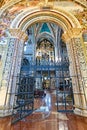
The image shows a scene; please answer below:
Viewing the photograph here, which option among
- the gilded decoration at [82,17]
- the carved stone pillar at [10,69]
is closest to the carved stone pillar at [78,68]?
the gilded decoration at [82,17]

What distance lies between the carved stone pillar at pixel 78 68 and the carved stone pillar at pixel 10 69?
2903mm

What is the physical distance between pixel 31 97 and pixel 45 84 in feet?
39.8

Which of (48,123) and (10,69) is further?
(10,69)

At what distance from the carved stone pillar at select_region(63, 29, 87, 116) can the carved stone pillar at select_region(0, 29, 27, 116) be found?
9.53 ft

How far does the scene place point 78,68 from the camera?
226 inches

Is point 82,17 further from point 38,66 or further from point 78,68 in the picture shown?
point 38,66

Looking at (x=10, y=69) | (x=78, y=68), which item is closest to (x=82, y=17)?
(x=78, y=68)

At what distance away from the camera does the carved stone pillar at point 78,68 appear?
16.5 feet

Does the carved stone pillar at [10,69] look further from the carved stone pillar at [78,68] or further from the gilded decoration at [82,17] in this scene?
the gilded decoration at [82,17]

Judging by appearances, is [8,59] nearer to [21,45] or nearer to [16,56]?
[16,56]

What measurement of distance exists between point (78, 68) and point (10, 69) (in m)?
3.54

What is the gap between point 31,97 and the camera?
18.8 feet

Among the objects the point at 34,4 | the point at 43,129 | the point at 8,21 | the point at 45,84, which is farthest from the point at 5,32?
the point at 45,84

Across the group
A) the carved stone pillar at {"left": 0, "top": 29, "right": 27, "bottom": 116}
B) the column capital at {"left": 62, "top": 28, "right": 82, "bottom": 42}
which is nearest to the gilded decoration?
the column capital at {"left": 62, "top": 28, "right": 82, "bottom": 42}
